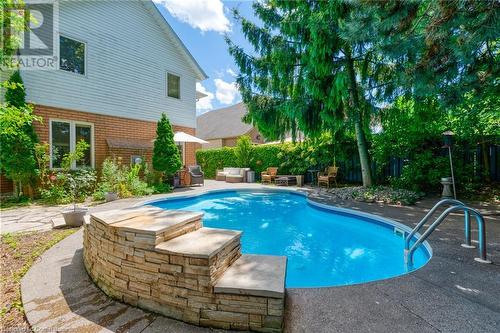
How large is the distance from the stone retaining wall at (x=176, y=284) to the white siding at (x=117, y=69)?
8.95 metres

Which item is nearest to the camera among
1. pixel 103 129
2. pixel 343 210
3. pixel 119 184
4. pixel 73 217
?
pixel 73 217

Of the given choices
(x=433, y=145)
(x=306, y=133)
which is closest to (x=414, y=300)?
(x=306, y=133)

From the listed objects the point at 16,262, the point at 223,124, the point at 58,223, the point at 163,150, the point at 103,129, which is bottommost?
the point at 16,262

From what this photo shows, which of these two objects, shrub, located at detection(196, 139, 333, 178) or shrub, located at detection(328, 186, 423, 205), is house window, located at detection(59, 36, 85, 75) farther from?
shrub, located at detection(328, 186, 423, 205)

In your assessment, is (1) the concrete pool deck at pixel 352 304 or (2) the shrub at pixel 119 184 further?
(2) the shrub at pixel 119 184

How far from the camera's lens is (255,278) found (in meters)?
2.17

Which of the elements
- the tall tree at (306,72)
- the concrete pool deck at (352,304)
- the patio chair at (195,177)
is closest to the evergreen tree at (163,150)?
the patio chair at (195,177)

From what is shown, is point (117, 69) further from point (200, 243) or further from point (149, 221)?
point (200, 243)

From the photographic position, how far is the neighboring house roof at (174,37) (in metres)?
11.7

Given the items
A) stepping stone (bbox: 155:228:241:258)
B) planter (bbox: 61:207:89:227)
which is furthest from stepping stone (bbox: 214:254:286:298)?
planter (bbox: 61:207:89:227)

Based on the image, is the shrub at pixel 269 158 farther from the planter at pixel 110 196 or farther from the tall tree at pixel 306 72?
the planter at pixel 110 196

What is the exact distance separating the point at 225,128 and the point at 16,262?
22.5 metres

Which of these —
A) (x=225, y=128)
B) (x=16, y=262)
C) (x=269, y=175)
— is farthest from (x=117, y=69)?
(x=225, y=128)

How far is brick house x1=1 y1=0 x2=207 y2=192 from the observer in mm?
8820
